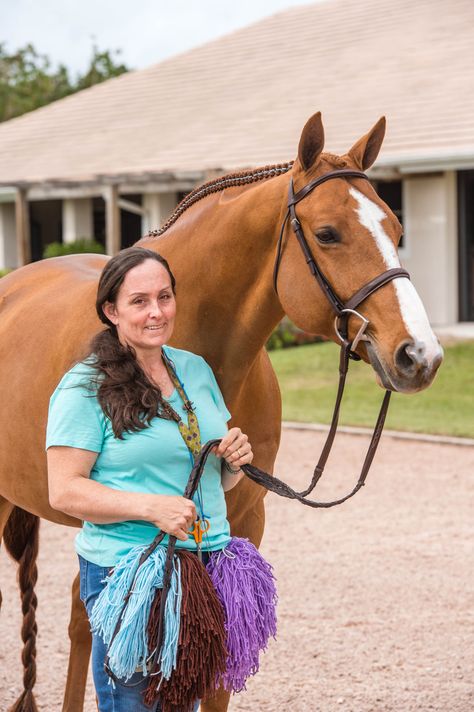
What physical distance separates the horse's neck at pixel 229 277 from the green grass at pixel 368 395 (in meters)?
7.38

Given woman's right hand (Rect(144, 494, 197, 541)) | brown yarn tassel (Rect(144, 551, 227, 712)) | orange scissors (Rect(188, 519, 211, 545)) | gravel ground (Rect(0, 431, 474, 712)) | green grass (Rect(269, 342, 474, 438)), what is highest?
woman's right hand (Rect(144, 494, 197, 541))

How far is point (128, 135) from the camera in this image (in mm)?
21750

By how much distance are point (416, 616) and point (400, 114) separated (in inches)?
531

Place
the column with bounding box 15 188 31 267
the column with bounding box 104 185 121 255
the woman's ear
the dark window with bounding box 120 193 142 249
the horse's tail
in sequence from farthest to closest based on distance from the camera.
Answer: the dark window with bounding box 120 193 142 249, the column with bounding box 15 188 31 267, the column with bounding box 104 185 121 255, the horse's tail, the woman's ear

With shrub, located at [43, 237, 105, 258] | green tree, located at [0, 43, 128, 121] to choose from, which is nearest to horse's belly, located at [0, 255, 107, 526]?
shrub, located at [43, 237, 105, 258]

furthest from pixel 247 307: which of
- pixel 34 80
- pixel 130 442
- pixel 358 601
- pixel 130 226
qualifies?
pixel 34 80

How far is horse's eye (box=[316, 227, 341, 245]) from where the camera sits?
8.22 feet

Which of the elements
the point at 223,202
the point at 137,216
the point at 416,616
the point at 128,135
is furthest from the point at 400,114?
the point at 223,202

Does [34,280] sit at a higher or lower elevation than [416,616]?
higher

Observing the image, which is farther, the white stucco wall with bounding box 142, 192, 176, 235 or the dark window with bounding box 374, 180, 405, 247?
the white stucco wall with bounding box 142, 192, 176, 235

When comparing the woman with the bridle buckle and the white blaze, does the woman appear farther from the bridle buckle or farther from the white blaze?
the white blaze

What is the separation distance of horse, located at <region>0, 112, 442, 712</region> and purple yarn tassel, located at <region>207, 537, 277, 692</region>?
0.50m

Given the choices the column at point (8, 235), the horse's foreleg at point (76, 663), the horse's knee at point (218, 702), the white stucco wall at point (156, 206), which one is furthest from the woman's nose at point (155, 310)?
the column at point (8, 235)

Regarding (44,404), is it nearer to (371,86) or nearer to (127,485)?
(127,485)
